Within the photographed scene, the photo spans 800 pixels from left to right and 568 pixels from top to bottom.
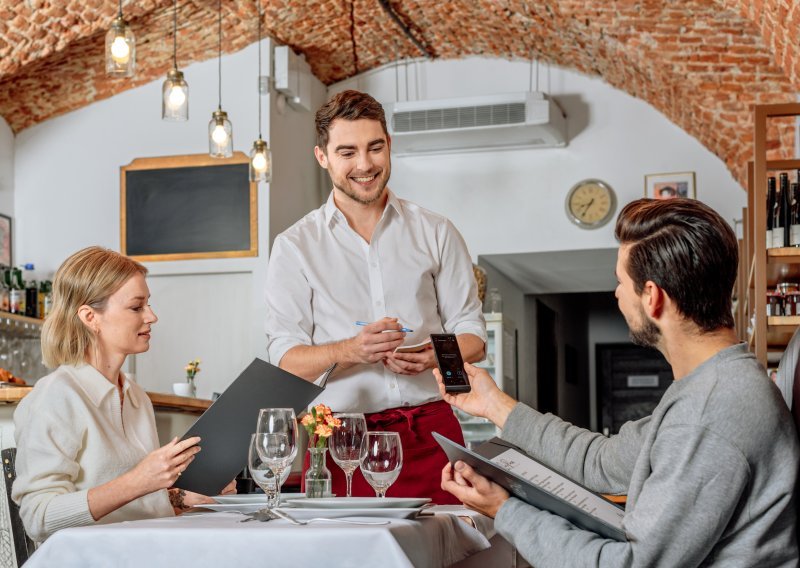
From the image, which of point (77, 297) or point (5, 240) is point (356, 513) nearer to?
point (77, 297)

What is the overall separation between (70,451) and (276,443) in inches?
19.9

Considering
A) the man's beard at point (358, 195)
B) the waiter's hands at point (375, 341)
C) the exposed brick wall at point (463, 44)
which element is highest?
the exposed brick wall at point (463, 44)

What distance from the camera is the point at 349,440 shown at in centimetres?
201

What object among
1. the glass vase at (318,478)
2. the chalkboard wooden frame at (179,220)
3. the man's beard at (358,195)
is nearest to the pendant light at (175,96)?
the chalkboard wooden frame at (179,220)

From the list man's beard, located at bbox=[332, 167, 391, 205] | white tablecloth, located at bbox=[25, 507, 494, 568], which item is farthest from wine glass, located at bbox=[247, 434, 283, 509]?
man's beard, located at bbox=[332, 167, 391, 205]

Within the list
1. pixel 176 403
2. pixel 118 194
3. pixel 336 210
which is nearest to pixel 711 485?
pixel 336 210

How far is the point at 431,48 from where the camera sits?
7828 mm

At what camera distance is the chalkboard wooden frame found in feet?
23.1

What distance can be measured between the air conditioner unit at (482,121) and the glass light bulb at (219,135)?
7.11ft

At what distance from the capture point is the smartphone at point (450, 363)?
1.95 meters

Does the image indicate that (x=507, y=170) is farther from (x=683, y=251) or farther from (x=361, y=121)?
(x=683, y=251)

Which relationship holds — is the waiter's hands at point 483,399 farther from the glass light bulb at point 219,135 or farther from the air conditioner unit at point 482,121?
the air conditioner unit at point 482,121

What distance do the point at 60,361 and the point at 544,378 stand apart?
769 centimetres

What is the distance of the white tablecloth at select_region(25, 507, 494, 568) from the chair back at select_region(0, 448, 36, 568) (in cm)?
78
